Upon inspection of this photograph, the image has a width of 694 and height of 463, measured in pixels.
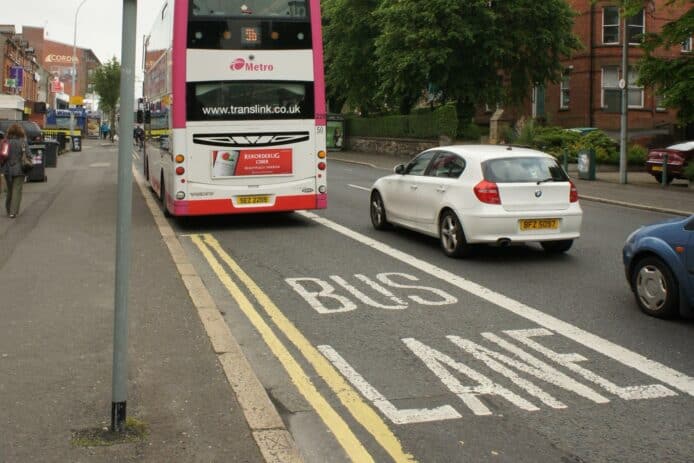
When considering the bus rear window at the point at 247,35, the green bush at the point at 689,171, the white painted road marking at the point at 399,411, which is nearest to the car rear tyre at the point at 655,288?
the white painted road marking at the point at 399,411

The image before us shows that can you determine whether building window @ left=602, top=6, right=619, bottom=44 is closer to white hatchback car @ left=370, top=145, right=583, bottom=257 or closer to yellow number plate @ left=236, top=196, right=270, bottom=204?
yellow number plate @ left=236, top=196, right=270, bottom=204

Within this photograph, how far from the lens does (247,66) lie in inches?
549

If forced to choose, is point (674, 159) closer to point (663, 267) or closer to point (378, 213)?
point (378, 213)

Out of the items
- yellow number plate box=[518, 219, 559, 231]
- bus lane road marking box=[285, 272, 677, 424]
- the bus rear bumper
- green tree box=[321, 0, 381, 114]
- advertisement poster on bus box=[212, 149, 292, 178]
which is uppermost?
green tree box=[321, 0, 381, 114]

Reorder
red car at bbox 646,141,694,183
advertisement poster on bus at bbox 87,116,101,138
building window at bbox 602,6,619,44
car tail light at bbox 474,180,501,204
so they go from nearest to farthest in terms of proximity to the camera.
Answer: car tail light at bbox 474,180,501,204 → red car at bbox 646,141,694,183 → building window at bbox 602,6,619,44 → advertisement poster on bus at bbox 87,116,101,138

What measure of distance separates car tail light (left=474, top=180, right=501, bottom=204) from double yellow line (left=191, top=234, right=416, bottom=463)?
127 inches

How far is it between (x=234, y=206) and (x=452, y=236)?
14.6ft

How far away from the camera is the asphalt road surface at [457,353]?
15.6 feet

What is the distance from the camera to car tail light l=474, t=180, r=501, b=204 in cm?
1079

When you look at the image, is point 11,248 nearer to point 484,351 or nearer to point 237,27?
point 237,27

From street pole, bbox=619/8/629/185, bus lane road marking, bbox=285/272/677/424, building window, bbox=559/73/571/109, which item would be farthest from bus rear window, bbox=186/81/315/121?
building window, bbox=559/73/571/109

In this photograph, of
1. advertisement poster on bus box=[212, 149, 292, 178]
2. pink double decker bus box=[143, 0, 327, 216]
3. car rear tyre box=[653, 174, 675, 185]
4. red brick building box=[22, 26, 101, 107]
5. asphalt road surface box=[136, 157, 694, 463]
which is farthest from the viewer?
red brick building box=[22, 26, 101, 107]

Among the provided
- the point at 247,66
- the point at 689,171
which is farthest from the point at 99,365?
the point at 689,171

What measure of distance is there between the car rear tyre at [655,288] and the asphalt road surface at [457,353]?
0.13m
